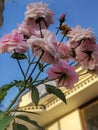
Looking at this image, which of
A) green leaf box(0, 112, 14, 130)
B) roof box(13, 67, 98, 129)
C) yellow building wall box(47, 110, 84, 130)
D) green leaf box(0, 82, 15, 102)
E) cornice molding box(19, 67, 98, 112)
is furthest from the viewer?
yellow building wall box(47, 110, 84, 130)

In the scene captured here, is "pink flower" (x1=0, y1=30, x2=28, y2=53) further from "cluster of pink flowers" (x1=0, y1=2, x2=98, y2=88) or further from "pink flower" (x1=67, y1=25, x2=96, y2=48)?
"pink flower" (x1=67, y1=25, x2=96, y2=48)

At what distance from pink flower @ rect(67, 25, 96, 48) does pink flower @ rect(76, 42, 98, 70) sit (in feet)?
0.09

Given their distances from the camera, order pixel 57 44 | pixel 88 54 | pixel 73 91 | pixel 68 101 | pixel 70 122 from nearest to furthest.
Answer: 1. pixel 57 44
2. pixel 88 54
3. pixel 73 91
4. pixel 68 101
5. pixel 70 122

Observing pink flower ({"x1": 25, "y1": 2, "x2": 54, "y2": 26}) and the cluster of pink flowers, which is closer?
the cluster of pink flowers

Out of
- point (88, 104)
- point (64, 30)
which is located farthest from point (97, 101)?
point (64, 30)

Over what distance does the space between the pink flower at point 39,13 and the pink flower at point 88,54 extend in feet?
0.69

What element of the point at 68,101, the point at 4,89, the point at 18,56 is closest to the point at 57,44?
the point at 18,56

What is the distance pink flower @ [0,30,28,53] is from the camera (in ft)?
5.89

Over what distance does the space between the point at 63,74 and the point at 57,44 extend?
0.17m

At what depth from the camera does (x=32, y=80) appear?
1.77 metres

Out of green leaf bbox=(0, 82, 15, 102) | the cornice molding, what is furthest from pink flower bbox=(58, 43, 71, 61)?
the cornice molding

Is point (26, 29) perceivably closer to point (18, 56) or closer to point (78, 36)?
point (18, 56)

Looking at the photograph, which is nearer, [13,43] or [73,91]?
[13,43]

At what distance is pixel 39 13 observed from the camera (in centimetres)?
192
